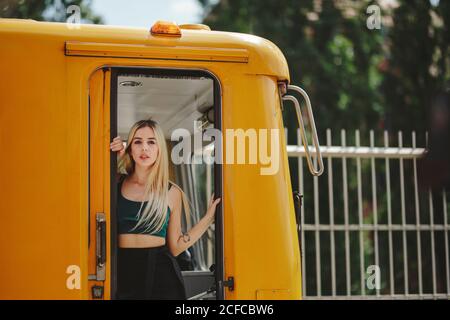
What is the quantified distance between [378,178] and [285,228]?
894cm

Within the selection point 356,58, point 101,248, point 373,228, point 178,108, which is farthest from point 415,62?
point 101,248

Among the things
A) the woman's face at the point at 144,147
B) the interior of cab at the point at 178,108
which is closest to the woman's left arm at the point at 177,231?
the interior of cab at the point at 178,108

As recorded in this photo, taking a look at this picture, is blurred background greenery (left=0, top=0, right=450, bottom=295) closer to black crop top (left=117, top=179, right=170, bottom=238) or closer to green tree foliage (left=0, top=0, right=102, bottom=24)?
green tree foliage (left=0, top=0, right=102, bottom=24)

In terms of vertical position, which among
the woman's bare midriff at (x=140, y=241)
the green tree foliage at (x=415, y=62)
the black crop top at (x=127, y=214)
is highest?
the green tree foliage at (x=415, y=62)

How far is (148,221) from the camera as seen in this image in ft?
12.6

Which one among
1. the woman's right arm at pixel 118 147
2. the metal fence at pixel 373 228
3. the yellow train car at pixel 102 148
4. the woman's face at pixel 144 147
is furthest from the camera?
the metal fence at pixel 373 228

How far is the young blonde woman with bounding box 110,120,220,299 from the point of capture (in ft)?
12.5

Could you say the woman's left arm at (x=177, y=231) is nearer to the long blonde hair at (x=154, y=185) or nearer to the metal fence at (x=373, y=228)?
the long blonde hair at (x=154, y=185)

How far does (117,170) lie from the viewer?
12.4 ft

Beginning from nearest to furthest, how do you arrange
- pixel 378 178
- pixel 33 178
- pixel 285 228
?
pixel 33 178, pixel 285 228, pixel 378 178

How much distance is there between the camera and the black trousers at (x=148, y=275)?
3.80 m

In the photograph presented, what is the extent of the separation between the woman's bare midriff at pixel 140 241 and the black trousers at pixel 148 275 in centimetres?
2

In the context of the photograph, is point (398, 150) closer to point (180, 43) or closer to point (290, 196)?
point (290, 196)
